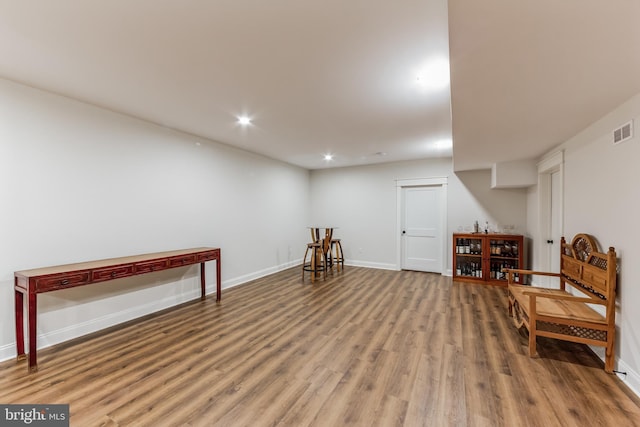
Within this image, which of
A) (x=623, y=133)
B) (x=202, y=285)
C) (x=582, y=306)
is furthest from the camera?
(x=202, y=285)

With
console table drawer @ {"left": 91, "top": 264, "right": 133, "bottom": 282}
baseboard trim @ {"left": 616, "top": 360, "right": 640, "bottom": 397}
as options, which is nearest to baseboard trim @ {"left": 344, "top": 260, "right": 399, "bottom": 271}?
baseboard trim @ {"left": 616, "top": 360, "right": 640, "bottom": 397}

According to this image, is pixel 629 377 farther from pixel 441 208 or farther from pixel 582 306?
pixel 441 208

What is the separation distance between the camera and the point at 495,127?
2949 millimetres

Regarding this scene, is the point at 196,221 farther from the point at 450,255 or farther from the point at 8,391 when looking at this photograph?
the point at 450,255

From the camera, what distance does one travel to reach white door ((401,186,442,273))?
607 centimetres

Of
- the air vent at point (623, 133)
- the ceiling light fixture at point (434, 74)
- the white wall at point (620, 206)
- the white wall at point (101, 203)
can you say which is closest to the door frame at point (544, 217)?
the white wall at point (620, 206)

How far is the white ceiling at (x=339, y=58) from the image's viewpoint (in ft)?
4.66

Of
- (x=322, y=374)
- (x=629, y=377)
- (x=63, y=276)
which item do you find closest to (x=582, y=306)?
(x=629, y=377)

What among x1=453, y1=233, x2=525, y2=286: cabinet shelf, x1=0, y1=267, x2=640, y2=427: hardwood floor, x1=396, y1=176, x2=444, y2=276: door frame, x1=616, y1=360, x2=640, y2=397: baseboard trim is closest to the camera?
x1=0, y1=267, x2=640, y2=427: hardwood floor

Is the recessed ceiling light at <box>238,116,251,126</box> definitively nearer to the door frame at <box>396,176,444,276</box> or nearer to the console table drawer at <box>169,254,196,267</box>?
the console table drawer at <box>169,254,196,267</box>

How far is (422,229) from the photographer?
624 centimetres

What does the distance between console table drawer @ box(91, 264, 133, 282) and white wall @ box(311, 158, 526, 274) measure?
15.8 ft

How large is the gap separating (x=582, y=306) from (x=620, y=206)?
1105mm

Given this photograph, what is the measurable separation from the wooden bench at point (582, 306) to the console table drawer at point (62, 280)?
4.28 metres
